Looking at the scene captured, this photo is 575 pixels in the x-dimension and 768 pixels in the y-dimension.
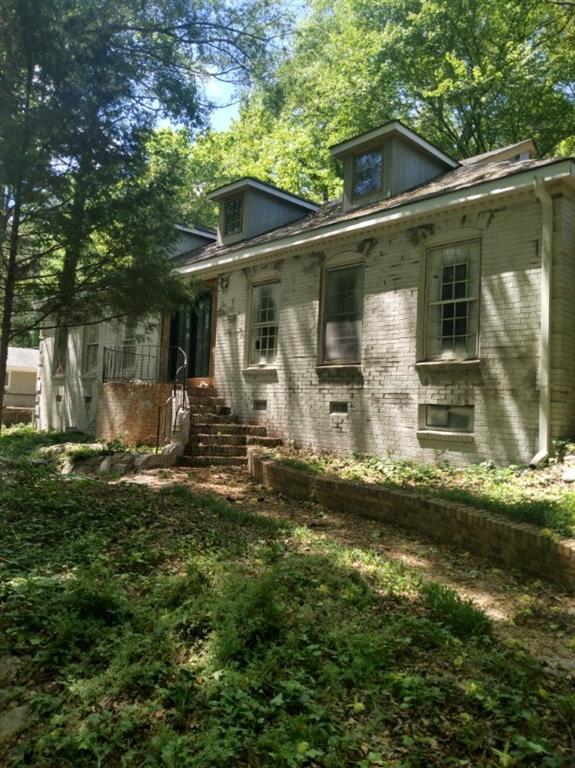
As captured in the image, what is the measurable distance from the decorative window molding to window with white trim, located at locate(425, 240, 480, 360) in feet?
9.09

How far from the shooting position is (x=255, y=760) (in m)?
2.31

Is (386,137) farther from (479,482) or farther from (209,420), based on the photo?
(479,482)

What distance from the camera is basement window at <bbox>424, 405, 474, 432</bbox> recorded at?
828 centimetres

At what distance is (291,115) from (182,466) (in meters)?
18.0

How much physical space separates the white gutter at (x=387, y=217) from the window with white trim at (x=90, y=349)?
5.10 m

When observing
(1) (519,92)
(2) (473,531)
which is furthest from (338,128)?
(2) (473,531)

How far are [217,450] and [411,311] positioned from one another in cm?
435

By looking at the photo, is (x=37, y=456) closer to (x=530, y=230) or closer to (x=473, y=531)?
(x=473, y=531)

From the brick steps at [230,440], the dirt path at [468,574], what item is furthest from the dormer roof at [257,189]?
the dirt path at [468,574]

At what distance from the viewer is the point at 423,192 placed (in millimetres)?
9883

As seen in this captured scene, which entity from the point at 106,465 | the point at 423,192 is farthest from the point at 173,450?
the point at 423,192

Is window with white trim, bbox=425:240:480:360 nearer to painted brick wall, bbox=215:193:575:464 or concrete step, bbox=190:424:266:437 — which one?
painted brick wall, bbox=215:193:575:464

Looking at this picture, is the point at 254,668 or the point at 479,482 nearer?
the point at 254,668

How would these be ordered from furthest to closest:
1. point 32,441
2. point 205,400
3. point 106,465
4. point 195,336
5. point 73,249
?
point 32,441, point 195,336, point 205,400, point 106,465, point 73,249
